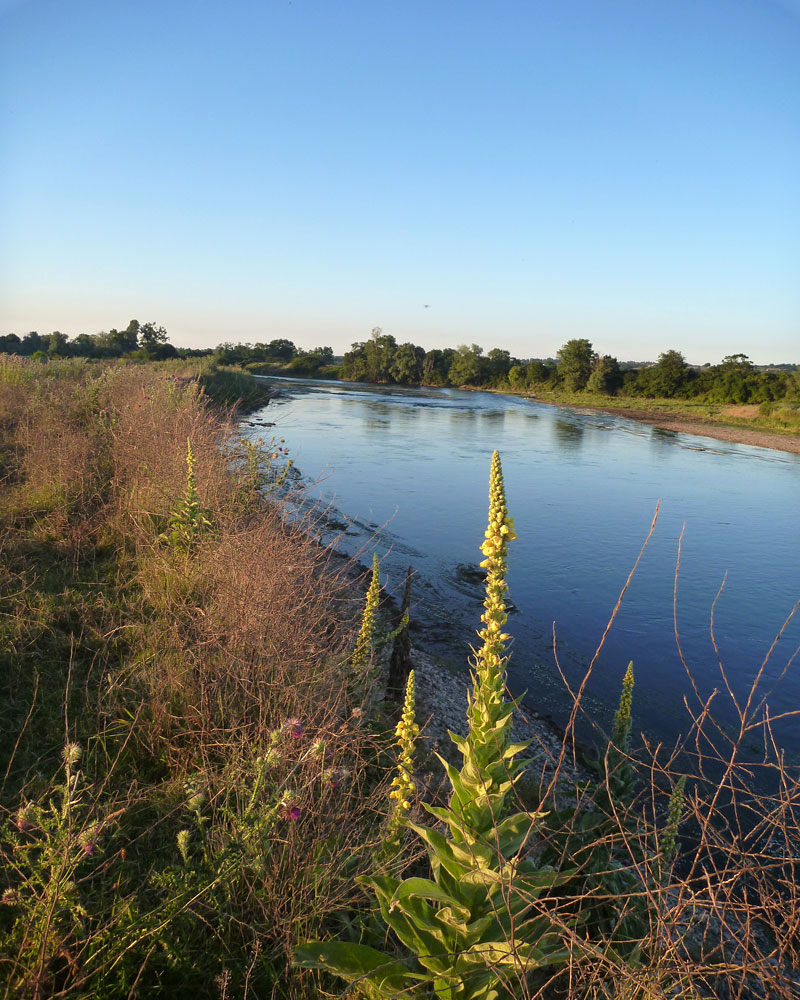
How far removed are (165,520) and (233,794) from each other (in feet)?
15.1

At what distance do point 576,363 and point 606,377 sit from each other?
278 inches

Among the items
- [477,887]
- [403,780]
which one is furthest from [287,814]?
[477,887]

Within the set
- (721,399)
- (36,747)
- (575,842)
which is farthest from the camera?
(721,399)

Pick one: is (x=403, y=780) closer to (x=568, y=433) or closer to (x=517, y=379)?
(x=568, y=433)

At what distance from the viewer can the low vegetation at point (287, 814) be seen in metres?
2.20

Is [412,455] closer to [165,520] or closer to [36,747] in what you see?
[165,520]

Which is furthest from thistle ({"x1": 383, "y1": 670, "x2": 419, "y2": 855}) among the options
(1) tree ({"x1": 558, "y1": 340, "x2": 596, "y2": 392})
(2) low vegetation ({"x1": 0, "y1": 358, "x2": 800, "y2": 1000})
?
(1) tree ({"x1": 558, "y1": 340, "x2": 596, "y2": 392})

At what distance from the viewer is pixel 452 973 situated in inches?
86.4

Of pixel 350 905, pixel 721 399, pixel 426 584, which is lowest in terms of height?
pixel 426 584

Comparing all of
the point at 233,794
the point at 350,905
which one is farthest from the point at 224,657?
the point at 350,905

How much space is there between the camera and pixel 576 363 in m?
72.8

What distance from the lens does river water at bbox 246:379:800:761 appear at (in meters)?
8.00

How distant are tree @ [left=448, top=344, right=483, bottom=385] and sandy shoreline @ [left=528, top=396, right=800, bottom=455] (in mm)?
39117

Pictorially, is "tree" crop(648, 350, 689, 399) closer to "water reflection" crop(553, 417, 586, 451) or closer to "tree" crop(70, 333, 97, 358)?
"water reflection" crop(553, 417, 586, 451)
